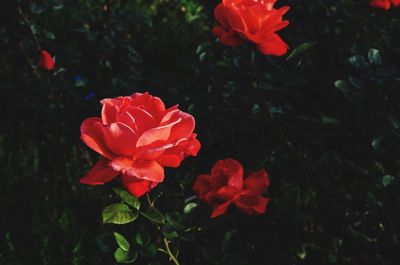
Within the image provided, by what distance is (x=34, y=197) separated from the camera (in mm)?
2404

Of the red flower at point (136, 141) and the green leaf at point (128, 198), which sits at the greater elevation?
the red flower at point (136, 141)

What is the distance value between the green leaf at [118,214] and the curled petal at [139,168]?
13 centimetres

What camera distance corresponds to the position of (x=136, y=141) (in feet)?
3.20

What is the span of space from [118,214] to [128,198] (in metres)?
0.04

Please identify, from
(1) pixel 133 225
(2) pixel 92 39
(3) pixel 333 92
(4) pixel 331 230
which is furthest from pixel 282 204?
(2) pixel 92 39

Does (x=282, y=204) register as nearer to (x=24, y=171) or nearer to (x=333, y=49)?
(x=333, y=49)

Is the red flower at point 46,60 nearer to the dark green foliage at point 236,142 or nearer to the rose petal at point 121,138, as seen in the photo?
the dark green foliage at point 236,142

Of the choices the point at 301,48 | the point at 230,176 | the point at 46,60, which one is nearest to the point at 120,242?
the point at 230,176

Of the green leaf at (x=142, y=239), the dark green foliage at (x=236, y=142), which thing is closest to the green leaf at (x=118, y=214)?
the dark green foliage at (x=236, y=142)

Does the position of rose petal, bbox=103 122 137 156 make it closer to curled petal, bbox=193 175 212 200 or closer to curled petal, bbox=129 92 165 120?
curled petal, bbox=129 92 165 120

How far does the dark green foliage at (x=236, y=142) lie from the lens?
4.76 feet

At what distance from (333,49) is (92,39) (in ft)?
3.11

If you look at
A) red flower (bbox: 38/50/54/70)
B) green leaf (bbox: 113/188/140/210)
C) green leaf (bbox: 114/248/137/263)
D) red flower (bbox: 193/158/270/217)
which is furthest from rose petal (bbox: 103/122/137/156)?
red flower (bbox: 38/50/54/70)

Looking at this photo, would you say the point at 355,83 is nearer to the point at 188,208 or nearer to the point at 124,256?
the point at 188,208
